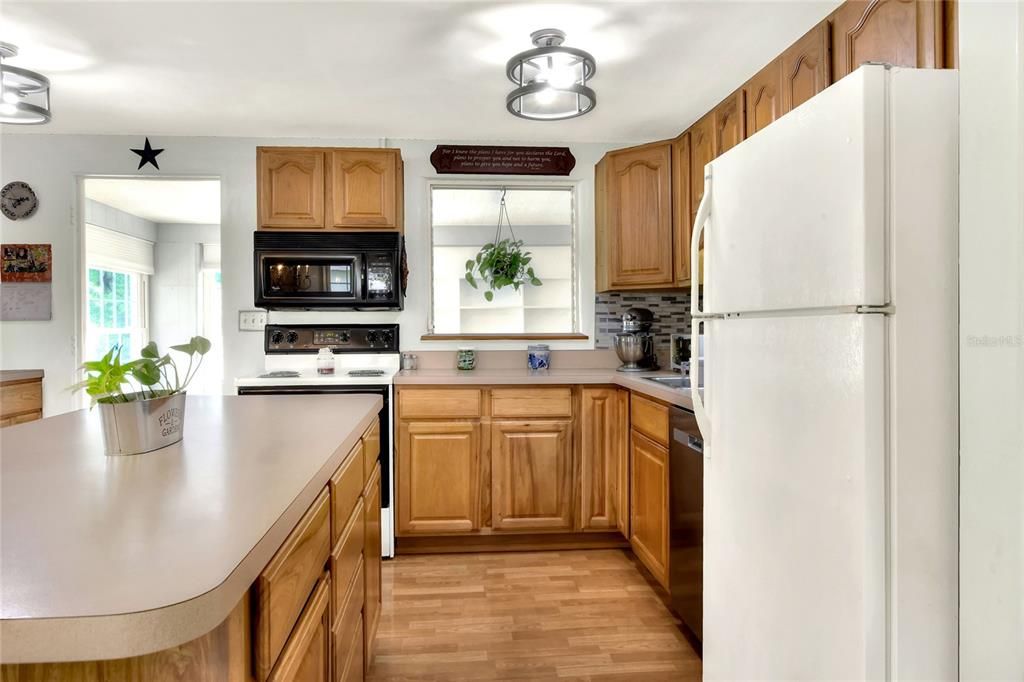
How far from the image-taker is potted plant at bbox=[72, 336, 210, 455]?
0.99 metres

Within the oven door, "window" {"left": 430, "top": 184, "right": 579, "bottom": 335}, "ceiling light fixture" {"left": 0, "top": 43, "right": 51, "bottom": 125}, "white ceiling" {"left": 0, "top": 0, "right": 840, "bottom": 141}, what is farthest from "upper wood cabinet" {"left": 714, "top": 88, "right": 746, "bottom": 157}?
"ceiling light fixture" {"left": 0, "top": 43, "right": 51, "bottom": 125}

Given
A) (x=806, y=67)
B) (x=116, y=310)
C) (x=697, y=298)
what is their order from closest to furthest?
(x=697, y=298) < (x=806, y=67) < (x=116, y=310)

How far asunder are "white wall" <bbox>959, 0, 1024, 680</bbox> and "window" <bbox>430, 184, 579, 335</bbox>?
7.89 ft

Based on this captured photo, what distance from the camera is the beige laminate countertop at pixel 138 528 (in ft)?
1.57

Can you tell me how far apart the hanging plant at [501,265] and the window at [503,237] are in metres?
0.03

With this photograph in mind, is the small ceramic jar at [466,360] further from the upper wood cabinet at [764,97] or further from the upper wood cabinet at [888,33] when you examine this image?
the upper wood cabinet at [888,33]

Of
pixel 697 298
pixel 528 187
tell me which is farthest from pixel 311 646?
pixel 528 187

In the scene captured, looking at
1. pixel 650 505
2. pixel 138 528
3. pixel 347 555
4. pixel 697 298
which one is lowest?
pixel 650 505

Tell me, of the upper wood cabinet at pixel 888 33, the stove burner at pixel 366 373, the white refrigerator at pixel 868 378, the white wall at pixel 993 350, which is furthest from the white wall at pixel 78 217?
the white wall at pixel 993 350

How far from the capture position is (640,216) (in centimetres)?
287

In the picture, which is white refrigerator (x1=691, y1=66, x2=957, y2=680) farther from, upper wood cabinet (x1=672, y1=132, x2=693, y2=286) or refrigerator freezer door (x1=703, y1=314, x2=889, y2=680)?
upper wood cabinet (x1=672, y1=132, x2=693, y2=286)

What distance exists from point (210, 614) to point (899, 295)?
111 centimetres

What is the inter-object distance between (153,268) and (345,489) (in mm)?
6065

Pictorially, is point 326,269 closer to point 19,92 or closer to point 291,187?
point 291,187
